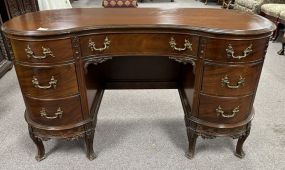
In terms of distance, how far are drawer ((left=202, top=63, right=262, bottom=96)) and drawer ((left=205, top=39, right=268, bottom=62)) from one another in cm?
5

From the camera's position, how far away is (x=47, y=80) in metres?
1.36

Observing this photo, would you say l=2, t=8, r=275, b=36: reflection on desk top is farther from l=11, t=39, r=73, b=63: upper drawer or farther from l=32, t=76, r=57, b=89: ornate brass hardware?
l=32, t=76, r=57, b=89: ornate brass hardware

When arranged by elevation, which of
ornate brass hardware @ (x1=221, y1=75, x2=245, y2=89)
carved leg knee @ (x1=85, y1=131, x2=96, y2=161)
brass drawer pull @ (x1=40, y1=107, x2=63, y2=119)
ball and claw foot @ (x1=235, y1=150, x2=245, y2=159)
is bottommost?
ball and claw foot @ (x1=235, y1=150, x2=245, y2=159)

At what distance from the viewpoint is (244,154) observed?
1737 millimetres

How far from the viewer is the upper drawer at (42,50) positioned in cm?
126

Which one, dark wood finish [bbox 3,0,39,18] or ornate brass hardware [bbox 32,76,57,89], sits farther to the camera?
dark wood finish [bbox 3,0,39,18]

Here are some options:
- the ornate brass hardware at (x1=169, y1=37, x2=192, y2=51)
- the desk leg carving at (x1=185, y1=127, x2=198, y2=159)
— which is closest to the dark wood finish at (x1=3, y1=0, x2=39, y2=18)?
the ornate brass hardware at (x1=169, y1=37, x2=192, y2=51)

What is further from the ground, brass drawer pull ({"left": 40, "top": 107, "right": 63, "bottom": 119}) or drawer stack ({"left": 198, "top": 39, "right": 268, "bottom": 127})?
drawer stack ({"left": 198, "top": 39, "right": 268, "bottom": 127})

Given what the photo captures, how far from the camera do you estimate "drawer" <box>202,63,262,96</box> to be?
4.43ft

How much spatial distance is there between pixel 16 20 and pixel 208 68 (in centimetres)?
117

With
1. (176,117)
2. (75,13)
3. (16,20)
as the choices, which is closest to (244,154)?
(176,117)

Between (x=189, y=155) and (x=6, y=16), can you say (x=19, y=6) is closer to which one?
(x=6, y=16)

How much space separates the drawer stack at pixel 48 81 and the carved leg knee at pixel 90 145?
0.45 ft

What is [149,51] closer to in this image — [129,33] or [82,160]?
[129,33]
